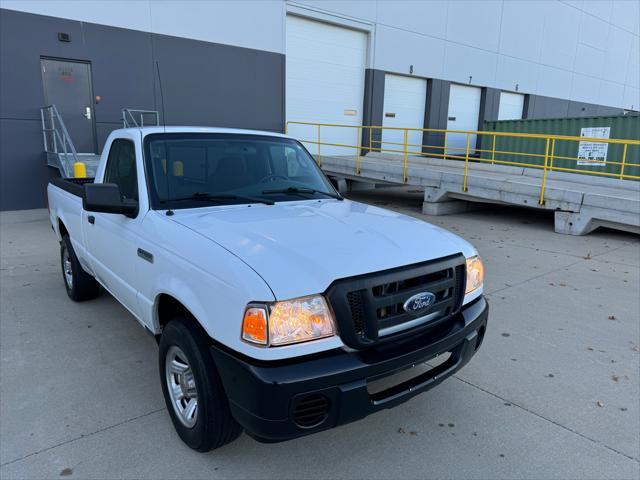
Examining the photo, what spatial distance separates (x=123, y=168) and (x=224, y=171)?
33.2 inches

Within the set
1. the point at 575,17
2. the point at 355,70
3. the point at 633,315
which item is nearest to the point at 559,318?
the point at 633,315

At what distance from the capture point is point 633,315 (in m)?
5.08

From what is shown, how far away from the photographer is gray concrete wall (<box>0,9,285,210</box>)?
11.0 m

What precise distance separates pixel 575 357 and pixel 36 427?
4121 millimetres

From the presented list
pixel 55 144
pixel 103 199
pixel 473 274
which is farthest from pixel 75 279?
pixel 55 144

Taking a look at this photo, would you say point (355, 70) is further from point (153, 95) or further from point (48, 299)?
point (48, 299)

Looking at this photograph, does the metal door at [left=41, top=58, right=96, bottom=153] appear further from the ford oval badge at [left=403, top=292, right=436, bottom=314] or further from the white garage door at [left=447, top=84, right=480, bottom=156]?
the white garage door at [left=447, top=84, right=480, bottom=156]

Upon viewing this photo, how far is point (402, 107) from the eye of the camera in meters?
19.1

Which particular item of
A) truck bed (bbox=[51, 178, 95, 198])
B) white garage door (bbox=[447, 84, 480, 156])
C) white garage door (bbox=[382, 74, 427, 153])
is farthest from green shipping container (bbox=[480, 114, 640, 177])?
truck bed (bbox=[51, 178, 95, 198])

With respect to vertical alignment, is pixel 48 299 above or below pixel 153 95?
below

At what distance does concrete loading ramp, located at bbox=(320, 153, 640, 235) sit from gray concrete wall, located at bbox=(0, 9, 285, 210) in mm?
3492

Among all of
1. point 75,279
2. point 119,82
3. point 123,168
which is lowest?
point 75,279

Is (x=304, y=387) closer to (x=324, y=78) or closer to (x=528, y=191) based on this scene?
(x=528, y=191)

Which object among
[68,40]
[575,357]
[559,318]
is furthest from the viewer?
[68,40]
